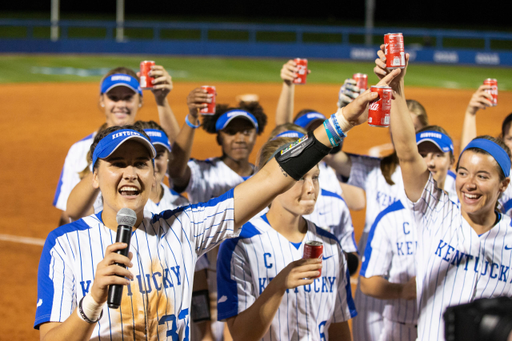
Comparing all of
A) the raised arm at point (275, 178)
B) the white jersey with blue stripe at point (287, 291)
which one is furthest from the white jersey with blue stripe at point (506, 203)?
the raised arm at point (275, 178)

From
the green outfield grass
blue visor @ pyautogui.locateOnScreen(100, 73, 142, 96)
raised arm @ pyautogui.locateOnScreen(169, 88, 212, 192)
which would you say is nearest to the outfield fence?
the green outfield grass

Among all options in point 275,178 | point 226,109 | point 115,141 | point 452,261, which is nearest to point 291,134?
point 275,178

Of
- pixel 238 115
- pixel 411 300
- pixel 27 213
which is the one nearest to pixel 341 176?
pixel 238 115

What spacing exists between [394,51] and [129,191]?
1.64 metres

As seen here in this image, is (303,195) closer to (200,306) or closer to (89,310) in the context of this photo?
(89,310)

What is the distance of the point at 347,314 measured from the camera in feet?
11.6

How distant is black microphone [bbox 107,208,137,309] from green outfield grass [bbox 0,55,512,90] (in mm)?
20927

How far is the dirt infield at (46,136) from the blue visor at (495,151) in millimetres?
4947

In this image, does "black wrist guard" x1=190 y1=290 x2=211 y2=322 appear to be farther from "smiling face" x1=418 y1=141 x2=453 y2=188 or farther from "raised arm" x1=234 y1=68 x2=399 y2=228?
"smiling face" x1=418 y1=141 x2=453 y2=188

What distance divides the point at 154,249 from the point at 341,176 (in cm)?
278

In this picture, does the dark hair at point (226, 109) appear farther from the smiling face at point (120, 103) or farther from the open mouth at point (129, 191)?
the open mouth at point (129, 191)

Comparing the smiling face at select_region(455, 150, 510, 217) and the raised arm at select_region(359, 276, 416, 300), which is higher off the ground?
the smiling face at select_region(455, 150, 510, 217)

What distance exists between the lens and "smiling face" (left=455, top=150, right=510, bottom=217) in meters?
3.40

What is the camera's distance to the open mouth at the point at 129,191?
2.88 m
